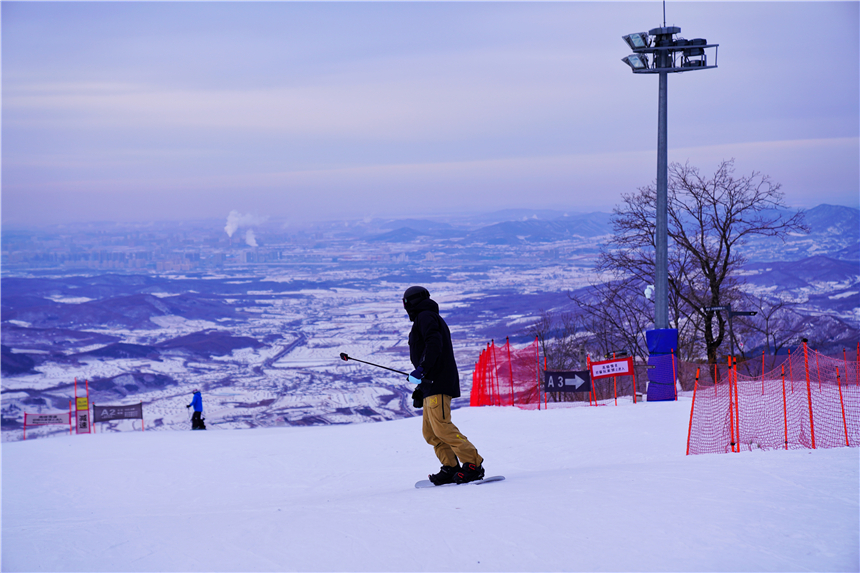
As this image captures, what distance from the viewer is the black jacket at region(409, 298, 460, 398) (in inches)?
263

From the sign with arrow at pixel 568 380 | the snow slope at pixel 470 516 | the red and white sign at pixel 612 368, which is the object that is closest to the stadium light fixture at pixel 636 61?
the red and white sign at pixel 612 368

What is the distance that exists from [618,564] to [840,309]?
75.1m

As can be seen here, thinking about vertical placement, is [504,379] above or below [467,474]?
below

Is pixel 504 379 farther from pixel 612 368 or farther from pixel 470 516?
pixel 470 516

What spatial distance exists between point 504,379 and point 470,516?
1421 centimetres

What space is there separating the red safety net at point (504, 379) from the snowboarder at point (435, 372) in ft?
35.7

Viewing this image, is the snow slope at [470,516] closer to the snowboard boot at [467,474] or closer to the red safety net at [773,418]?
the snowboard boot at [467,474]

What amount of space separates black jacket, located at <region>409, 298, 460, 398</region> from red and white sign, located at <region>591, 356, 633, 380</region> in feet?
35.0

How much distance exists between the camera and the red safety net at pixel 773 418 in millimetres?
8898

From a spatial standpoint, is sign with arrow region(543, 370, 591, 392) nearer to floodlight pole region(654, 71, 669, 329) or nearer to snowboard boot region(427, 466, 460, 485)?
floodlight pole region(654, 71, 669, 329)

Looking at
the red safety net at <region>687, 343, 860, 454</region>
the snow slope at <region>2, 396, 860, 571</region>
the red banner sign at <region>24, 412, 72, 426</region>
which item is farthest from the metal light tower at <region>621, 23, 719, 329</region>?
the red banner sign at <region>24, 412, 72, 426</region>

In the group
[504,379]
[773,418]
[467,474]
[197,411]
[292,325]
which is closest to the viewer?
[467,474]

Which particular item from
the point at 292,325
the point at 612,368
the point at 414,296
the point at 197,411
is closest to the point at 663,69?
the point at 612,368

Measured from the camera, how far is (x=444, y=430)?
6.88 m
